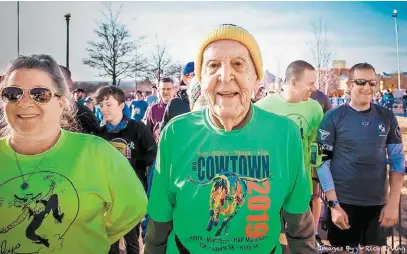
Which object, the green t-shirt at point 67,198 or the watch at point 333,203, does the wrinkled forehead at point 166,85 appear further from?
the green t-shirt at point 67,198

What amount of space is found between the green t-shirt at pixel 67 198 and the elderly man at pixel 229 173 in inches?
8.9

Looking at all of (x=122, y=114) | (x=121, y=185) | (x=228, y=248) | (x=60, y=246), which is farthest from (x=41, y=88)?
(x=122, y=114)

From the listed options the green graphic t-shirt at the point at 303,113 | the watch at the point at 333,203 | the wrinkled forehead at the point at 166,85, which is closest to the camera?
the watch at the point at 333,203

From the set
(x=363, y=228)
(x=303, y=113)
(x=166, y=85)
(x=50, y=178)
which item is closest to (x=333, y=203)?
(x=363, y=228)

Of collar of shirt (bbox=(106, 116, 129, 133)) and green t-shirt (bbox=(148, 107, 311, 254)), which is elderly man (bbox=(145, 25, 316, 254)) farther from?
collar of shirt (bbox=(106, 116, 129, 133))

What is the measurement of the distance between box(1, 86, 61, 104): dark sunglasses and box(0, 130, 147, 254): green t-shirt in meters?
0.22

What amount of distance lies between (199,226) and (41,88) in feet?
3.47

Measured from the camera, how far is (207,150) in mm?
1798

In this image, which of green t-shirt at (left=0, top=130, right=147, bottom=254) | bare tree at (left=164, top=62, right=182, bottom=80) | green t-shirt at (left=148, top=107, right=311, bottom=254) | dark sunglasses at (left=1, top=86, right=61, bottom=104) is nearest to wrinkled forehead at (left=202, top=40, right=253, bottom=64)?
green t-shirt at (left=148, top=107, right=311, bottom=254)

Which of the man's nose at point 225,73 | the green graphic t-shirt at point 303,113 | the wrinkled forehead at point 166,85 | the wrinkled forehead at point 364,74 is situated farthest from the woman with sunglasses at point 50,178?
the wrinkled forehead at point 166,85

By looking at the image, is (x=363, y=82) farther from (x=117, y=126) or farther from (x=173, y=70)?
(x=173, y=70)

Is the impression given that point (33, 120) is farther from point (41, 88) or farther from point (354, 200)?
point (354, 200)

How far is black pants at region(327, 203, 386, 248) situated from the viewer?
3391 mm

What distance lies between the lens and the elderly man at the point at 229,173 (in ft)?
5.76
